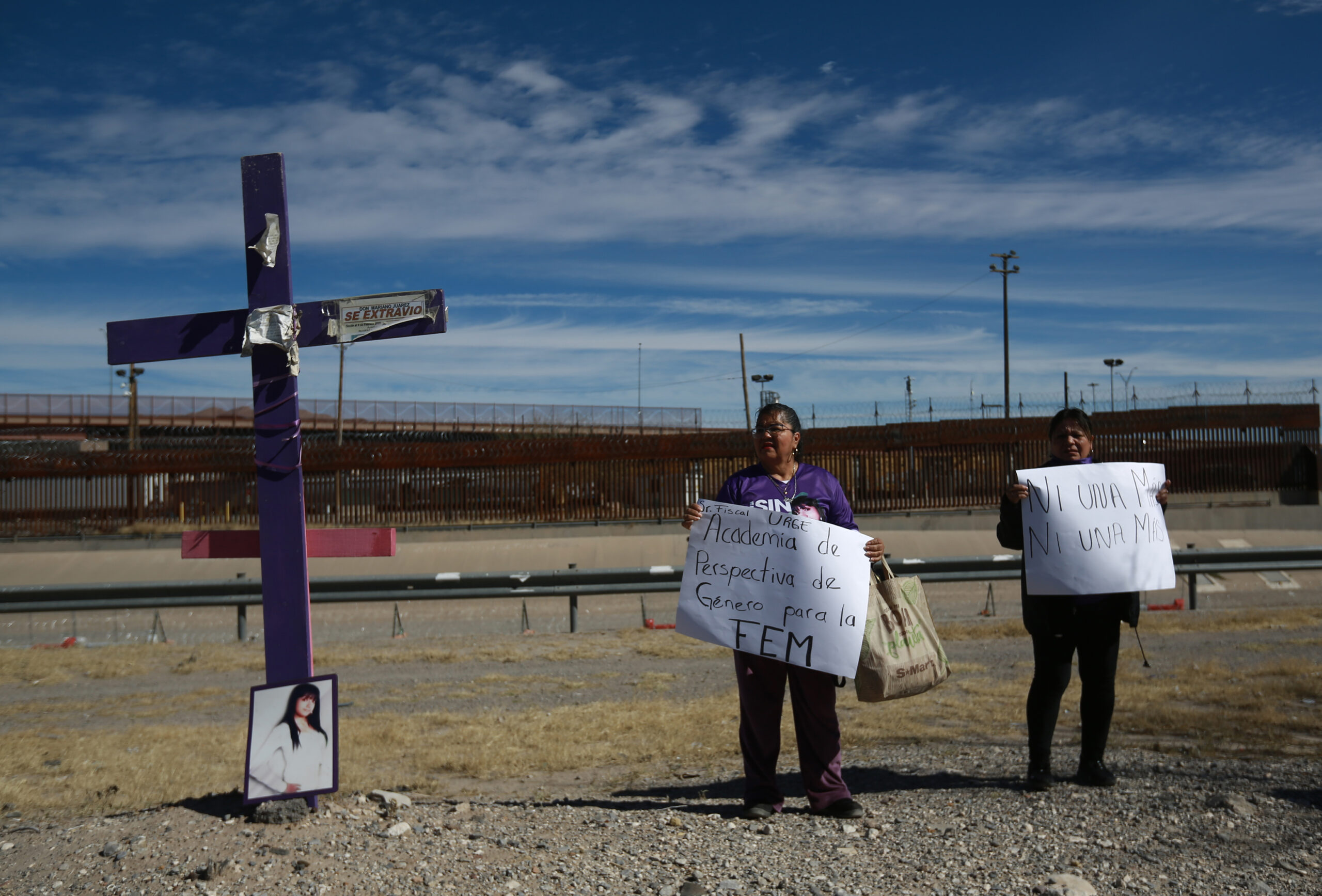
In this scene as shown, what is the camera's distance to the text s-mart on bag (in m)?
4.29

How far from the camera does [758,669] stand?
4.38 m

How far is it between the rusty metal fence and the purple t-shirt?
18.1 m

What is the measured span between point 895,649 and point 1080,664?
1.08 meters

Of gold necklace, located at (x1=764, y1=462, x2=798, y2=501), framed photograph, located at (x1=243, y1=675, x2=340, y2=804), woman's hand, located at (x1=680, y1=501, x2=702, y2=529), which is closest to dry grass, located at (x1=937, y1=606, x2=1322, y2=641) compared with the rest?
gold necklace, located at (x1=764, y1=462, x2=798, y2=501)

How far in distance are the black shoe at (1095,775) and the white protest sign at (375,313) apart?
12.2 ft

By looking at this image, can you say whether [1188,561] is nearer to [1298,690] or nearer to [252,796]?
[1298,690]

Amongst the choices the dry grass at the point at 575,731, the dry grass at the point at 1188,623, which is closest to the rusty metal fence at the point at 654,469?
the dry grass at the point at 1188,623

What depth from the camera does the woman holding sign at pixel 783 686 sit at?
167 inches

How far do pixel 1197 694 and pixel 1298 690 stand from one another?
0.76 m

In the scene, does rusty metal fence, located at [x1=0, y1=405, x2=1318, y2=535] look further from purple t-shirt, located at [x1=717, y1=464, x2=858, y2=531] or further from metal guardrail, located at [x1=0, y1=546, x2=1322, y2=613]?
purple t-shirt, located at [x1=717, y1=464, x2=858, y2=531]

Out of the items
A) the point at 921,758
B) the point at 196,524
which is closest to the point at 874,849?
the point at 921,758

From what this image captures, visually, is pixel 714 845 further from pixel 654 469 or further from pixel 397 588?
pixel 654 469

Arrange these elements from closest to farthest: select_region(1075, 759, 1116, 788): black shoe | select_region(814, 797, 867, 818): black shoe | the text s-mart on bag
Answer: select_region(814, 797, 867, 818): black shoe, the text s-mart on bag, select_region(1075, 759, 1116, 788): black shoe

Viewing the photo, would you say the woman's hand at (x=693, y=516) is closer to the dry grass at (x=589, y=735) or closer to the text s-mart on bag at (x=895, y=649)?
the text s-mart on bag at (x=895, y=649)
